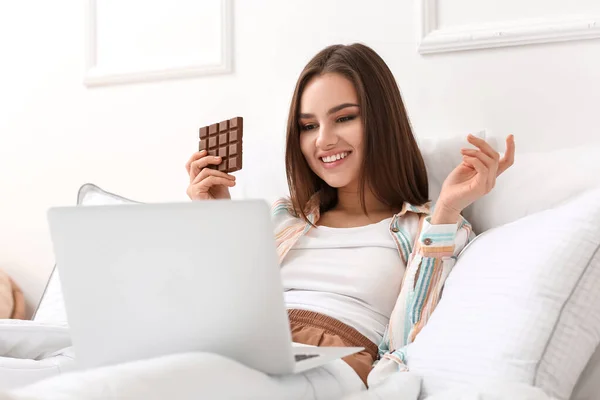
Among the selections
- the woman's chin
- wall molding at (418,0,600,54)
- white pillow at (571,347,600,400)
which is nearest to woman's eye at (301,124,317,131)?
the woman's chin

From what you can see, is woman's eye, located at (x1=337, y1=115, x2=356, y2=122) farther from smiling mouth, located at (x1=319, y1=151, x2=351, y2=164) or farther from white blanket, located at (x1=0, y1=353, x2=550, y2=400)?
white blanket, located at (x1=0, y1=353, x2=550, y2=400)

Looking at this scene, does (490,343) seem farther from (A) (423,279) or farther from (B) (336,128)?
(B) (336,128)

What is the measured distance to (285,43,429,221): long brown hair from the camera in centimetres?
161

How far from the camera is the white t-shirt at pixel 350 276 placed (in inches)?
57.0

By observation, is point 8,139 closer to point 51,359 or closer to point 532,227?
point 51,359

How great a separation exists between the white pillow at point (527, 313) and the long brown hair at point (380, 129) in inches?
16.5

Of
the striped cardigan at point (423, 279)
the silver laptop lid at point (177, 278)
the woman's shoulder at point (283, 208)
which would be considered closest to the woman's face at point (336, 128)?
the woman's shoulder at point (283, 208)

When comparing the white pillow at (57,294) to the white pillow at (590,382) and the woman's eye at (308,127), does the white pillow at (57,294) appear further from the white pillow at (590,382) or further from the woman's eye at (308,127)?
the white pillow at (590,382)

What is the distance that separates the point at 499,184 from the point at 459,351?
0.54 meters

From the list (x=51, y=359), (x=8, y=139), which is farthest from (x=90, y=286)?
(x=8, y=139)

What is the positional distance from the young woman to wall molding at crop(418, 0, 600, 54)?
8.9 inches

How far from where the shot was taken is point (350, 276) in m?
1.48

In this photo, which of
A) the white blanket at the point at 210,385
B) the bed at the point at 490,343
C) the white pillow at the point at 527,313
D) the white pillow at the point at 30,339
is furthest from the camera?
the white pillow at the point at 30,339

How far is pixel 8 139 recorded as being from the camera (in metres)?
2.39
